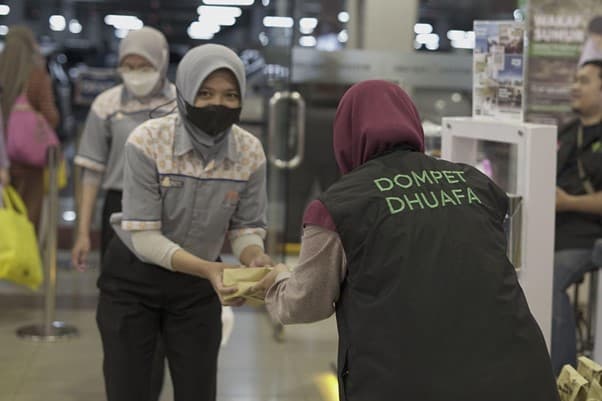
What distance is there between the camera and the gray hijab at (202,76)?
3148mm

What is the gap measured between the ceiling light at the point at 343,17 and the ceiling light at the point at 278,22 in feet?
2.51

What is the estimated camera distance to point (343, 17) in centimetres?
796

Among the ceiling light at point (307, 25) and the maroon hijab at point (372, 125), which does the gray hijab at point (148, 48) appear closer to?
the maroon hijab at point (372, 125)


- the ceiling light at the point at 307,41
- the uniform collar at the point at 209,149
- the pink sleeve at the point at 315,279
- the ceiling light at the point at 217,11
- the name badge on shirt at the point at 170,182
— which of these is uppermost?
the ceiling light at the point at 217,11

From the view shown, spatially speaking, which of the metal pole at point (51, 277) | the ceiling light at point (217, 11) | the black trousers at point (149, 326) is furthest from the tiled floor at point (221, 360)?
the ceiling light at point (217, 11)

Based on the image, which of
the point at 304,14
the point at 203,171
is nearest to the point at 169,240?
the point at 203,171

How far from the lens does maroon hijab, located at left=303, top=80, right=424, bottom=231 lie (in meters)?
2.47

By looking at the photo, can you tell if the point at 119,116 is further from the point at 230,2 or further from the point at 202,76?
the point at 230,2

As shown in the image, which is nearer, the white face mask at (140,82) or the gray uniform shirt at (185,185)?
the gray uniform shirt at (185,185)

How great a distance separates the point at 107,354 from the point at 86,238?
4.00ft

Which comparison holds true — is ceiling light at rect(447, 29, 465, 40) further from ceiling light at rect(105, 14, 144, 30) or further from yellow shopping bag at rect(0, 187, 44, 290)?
yellow shopping bag at rect(0, 187, 44, 290)

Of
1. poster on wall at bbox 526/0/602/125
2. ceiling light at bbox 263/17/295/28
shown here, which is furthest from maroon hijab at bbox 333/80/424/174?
poster on wall at bbox 526/0/602/125

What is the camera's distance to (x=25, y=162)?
6473 mm

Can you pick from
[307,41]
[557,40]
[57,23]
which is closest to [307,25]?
[307,41]
